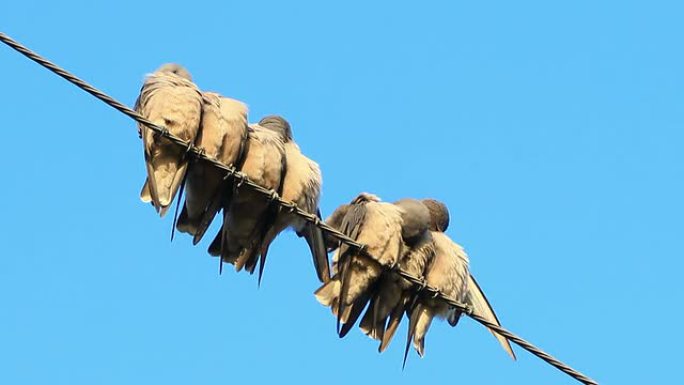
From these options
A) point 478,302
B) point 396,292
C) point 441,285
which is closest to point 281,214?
point 396,292

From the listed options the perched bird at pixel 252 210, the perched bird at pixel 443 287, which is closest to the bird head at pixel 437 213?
the perched bird at pixel 443 287

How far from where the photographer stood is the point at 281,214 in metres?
11.0

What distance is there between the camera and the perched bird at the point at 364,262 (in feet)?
36.0

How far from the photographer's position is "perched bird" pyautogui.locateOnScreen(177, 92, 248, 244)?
10.6m

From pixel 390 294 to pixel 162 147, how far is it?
2130 millimetres

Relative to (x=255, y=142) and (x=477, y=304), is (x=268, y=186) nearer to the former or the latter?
(x=255, y=142)

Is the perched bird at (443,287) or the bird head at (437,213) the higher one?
the bird head at (437,213)

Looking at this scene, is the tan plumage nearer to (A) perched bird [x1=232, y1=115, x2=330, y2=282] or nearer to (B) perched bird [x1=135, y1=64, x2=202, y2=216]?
(A) perched bird [x1=232, y1=115, x2=330, y2=282]

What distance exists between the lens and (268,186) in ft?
36.0

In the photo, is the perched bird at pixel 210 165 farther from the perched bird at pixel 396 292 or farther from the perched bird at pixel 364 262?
the perched bird at pixel 396 292

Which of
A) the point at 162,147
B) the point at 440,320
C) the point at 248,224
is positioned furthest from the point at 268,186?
the point at 440,320

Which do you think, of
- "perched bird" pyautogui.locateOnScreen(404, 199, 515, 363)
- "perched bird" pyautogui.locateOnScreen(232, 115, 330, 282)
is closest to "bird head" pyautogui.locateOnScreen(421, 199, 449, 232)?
"perched bird" pyautogui.locateOnScreen(404, 199, 515, 363)

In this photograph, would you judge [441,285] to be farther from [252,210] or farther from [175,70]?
[175,70]

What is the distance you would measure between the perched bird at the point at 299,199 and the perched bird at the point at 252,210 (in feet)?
0.17
